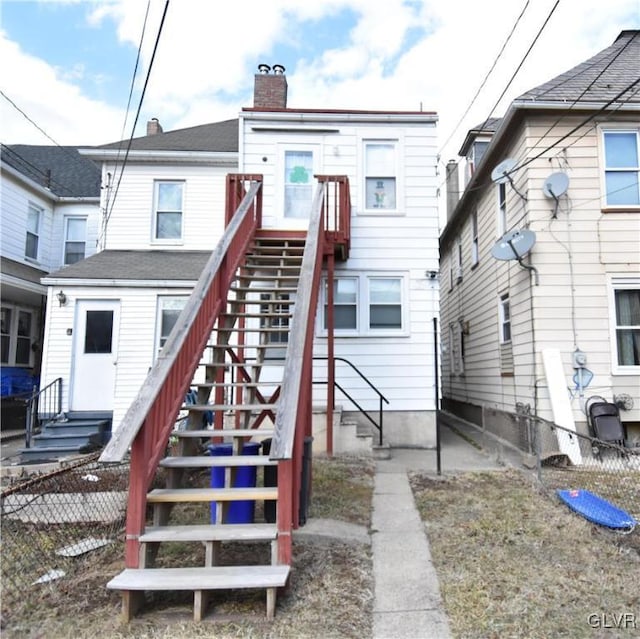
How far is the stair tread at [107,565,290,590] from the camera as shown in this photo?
8.61 ft

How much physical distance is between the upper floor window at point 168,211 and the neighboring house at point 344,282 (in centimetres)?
108

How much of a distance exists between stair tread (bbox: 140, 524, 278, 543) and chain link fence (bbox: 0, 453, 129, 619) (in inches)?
24.6

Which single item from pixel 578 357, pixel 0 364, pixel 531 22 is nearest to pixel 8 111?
pixel 0 364

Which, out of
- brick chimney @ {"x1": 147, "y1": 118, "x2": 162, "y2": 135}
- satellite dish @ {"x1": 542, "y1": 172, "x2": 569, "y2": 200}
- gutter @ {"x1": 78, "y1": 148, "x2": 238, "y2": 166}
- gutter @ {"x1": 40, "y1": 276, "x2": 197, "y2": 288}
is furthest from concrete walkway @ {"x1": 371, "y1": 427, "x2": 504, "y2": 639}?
brick chimney @ {"x1": 147, "y1": 118, "x2": 162, "y2": 135}

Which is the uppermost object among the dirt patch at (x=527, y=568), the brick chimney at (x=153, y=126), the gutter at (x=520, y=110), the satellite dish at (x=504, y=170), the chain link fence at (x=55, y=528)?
the brick chimney at (x=153, y=126)

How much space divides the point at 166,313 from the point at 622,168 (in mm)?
8805

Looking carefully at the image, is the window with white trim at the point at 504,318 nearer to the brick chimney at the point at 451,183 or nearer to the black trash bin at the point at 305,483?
the black trash bin at the point at 305,483

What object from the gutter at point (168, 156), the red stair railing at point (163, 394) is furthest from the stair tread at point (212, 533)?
the gutter at point (168, 156)

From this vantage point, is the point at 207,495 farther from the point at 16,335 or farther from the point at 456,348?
the point at 456,348

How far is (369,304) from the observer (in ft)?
28.6

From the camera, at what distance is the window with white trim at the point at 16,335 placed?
11.5 metres

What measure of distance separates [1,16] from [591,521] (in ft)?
28.3

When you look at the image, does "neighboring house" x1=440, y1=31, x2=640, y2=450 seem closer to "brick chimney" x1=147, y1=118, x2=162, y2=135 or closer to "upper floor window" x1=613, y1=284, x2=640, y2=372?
"upper floor window" x1=613, y1=284, x2=640, y2=372

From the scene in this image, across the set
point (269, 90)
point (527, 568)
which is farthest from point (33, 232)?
point (527, 568)
